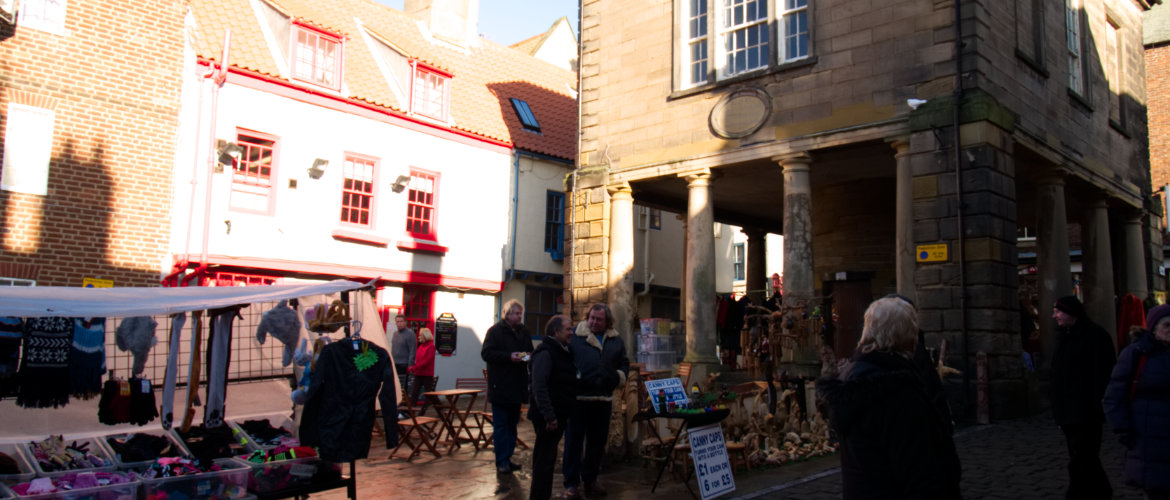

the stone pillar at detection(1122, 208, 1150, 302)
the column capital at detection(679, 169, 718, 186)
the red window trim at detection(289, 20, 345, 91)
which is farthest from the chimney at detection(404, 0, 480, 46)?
the stone pillar at detection(1122, 208, 1150, 302)

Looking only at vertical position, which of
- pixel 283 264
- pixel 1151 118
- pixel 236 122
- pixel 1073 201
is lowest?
pixel 283 264

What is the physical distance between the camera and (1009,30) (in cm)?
1248

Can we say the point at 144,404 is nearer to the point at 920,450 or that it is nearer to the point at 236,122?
the point at 920,450

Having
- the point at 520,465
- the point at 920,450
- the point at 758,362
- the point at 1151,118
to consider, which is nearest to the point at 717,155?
the point at 758,362

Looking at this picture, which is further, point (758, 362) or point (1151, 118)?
point (1151, 118)

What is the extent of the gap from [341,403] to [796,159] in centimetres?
888

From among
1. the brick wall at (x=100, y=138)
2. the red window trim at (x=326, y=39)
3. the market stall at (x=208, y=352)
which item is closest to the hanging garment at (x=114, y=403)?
the market stall at (x=208, y=352)

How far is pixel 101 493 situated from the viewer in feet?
18.2

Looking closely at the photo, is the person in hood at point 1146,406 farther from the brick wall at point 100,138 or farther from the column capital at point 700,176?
the brick wall at point 100,138

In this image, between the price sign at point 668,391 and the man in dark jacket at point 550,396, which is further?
the price sign at point 668,391

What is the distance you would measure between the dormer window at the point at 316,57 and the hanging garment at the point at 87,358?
12104 millimetres

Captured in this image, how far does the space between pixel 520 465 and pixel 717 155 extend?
22.9ft

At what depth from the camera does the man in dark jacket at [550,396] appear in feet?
22.4

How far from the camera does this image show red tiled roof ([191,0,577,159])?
681 inches
